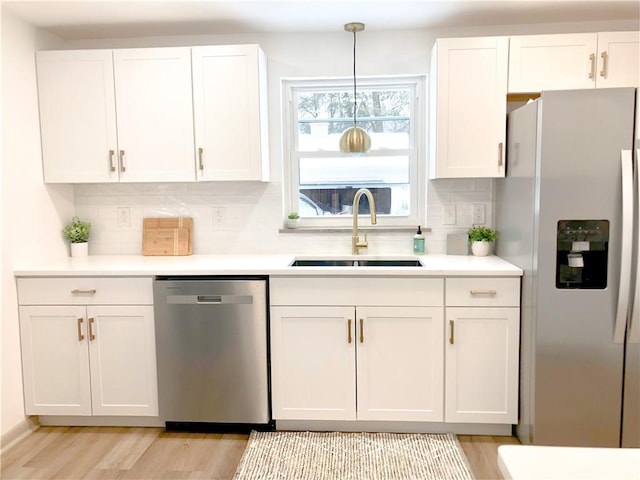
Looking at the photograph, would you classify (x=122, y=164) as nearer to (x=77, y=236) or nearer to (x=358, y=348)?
(x=77, y=236)

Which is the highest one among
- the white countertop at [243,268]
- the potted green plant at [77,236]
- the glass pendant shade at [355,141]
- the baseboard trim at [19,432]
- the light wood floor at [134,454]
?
the glass pendant shade at [355,141]

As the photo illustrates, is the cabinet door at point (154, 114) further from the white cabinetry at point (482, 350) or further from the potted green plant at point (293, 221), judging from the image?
the white cabinetry at point (482, 350)

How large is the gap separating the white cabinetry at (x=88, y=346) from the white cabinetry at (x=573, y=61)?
7.69 feet

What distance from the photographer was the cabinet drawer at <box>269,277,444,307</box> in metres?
2.40

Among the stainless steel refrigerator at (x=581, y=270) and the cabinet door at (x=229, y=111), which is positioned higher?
the cabinet door at (x=229, y=111)

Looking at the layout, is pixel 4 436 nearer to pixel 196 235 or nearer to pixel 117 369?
pixel 117 369

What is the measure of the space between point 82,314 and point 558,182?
8.14 feet

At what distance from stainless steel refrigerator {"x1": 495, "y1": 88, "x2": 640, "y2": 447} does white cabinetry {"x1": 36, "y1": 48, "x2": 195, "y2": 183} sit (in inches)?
75.0

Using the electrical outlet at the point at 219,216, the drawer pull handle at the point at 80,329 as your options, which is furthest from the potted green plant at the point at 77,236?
the electrical outlet at the point at 219,216

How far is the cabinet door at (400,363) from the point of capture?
2.42 m

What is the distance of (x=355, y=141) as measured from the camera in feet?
9.31

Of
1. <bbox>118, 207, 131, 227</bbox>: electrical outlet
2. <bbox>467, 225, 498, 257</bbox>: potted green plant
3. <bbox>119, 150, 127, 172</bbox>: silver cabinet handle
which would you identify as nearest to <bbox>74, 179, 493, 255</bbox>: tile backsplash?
<bbox>118, 207, 131, 227</bbox>: electrical outlet

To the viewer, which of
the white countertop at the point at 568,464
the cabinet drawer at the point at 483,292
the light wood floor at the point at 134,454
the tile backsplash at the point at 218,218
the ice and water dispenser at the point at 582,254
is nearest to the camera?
the white countertop at the point at 568,464

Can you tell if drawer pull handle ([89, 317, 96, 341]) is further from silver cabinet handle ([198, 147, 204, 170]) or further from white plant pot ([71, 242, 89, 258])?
silver cabinet handle ([198, 147, 204, 170])
